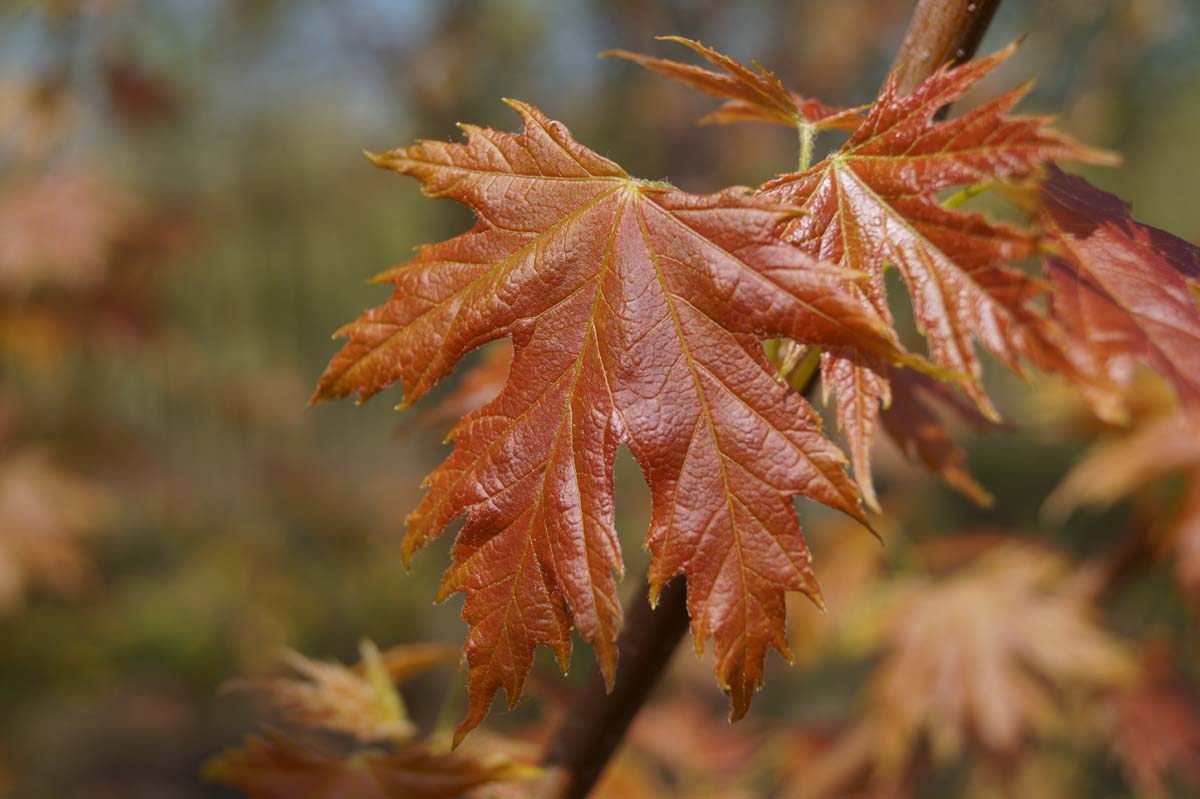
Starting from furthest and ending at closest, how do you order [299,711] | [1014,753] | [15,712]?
1. [15,712]
2. [1014,753]
3. [299,711]

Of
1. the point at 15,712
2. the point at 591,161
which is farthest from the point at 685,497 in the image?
the point at 15,712

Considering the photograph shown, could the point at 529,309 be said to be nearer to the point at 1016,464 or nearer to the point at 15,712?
the point at 15,712

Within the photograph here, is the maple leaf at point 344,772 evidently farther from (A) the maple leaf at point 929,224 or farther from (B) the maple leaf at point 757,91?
(B) the maple leaf at point 757,91

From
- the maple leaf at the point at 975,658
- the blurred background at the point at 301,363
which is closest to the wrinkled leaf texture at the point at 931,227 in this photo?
the blurred background at the point at 301,363

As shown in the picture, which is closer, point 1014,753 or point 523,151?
point 523,151

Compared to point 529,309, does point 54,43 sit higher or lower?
lower

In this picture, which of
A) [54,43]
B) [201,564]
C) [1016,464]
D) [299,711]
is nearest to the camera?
[299,711]

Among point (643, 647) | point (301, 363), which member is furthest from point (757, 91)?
point (301, 363)
